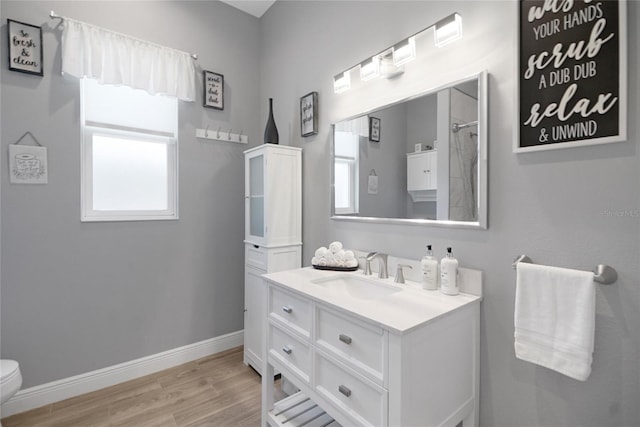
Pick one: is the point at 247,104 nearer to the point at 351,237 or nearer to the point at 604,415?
the point at 351,237

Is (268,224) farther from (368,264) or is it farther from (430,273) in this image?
(430,273)

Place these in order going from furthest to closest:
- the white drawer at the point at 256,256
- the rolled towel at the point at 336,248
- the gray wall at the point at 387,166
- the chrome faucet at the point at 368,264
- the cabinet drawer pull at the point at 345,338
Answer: the white drawer at the point at 256,256, the rolled towel at the point at 336,248, the chrome faucet at the point at 368,264, the gray wall at the point at 387,166, the cabinet drawer pull at the point at 345,338

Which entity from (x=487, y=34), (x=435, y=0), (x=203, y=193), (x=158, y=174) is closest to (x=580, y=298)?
(x=487, y=34)

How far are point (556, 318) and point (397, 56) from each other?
4.34 ft

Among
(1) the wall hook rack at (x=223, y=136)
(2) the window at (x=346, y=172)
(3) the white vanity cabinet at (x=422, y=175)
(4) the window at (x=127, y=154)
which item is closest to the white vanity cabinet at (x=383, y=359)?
(3) the white vanity cabinet at (x=422, y=175)

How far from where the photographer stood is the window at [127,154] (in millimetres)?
2111

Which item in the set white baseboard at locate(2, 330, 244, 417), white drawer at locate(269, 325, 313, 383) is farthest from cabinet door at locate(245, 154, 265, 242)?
white baseboard at locate(2, 330, 244, 417)

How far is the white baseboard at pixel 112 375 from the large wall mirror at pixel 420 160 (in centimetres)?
164

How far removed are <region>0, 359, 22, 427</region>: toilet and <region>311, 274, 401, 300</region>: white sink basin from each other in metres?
1.63

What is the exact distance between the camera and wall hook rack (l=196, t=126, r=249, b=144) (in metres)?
2.52

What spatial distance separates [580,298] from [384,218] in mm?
911

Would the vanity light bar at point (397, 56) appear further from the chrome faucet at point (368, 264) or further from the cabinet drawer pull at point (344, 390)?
the cabinet drawer pull at point (344, 390)

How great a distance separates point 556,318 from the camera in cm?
102

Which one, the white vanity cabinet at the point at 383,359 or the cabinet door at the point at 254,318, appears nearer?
the white vanity cabinet at the point at 383,359
